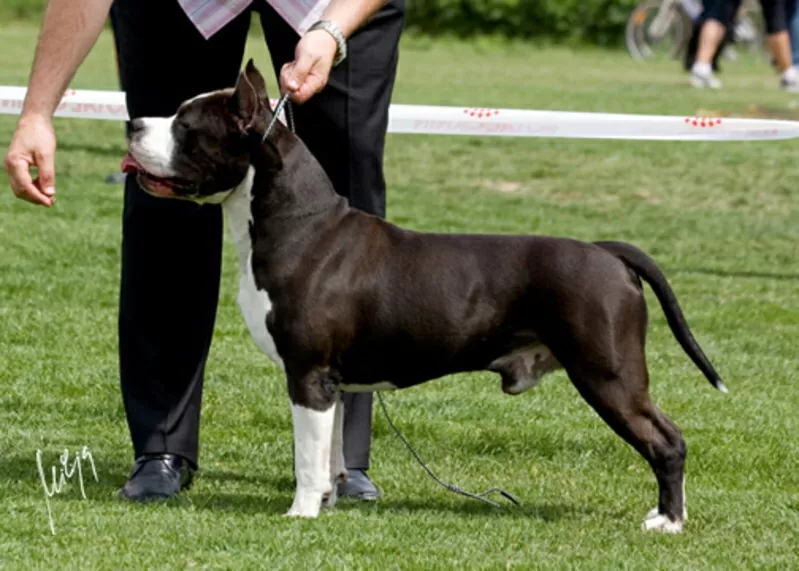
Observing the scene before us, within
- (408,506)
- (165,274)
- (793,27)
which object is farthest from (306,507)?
(793,27)

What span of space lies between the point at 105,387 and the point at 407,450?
1.30 metres

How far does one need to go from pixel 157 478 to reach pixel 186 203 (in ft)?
2.69

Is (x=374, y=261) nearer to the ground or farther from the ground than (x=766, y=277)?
farther from the ground

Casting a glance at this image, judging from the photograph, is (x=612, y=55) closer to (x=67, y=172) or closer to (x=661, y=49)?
(x=661, y=49)

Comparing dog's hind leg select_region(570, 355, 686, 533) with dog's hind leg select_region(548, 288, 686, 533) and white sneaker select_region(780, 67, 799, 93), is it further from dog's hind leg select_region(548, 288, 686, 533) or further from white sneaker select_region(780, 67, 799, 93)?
white sneaker select_region(780, 67, 799, 93)

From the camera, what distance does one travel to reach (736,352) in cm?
709

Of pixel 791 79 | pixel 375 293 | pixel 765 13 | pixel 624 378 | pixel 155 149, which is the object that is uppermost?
pixel 155 149

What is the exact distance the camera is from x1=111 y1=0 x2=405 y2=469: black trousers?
4.66 m

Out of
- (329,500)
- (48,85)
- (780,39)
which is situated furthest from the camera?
(780,39)

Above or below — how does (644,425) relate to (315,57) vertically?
below

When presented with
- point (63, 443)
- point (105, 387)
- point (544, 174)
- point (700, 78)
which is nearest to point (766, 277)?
point (544, 174)

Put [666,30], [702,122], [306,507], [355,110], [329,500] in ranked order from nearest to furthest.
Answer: [306,507] < [329,500] < [355,110] < [702,122] < [666,30]

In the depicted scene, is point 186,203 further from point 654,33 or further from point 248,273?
point 654,33

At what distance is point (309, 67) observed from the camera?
4117 millimetres
